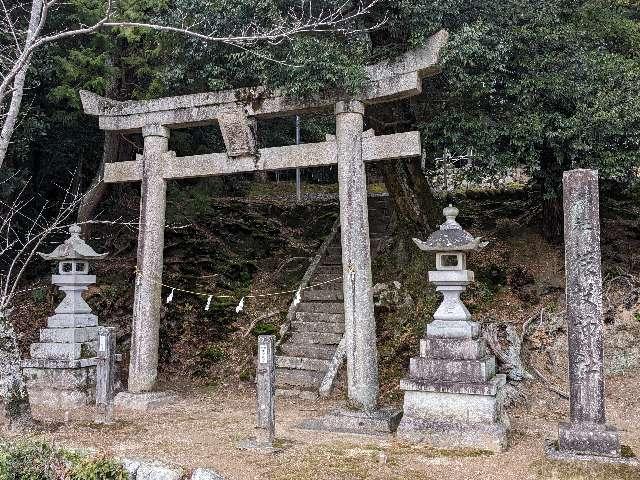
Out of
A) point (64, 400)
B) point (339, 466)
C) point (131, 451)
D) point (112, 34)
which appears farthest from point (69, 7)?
point (339, 466)

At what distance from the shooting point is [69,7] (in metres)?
12.4

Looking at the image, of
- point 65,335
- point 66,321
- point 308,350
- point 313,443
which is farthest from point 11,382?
point 308,350

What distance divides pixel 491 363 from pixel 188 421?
441 centimetres

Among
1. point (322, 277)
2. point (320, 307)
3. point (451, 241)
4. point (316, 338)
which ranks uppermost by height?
point (451, 241)

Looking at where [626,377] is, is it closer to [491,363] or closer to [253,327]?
[491,363]

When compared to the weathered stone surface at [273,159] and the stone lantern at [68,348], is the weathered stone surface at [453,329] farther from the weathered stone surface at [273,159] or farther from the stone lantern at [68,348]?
the stone lantern at [68,348]

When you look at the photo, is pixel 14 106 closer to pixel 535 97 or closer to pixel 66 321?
pixel 66 321

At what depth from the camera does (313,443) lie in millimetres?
7355

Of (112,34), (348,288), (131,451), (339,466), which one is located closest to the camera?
(339,466)

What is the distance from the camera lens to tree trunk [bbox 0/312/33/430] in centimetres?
753

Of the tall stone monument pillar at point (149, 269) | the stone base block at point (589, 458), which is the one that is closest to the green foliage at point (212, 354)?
the tall stone monument pillar at point (149, 269)

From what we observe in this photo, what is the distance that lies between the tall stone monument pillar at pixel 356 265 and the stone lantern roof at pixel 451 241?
1018 millimetres

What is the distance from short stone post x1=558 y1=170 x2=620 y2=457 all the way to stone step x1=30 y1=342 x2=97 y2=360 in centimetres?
752

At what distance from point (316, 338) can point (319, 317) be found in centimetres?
56
